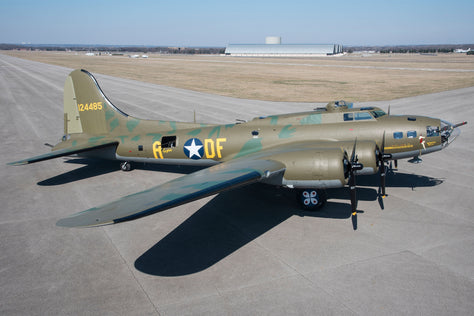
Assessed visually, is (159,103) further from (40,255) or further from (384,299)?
(384,299)

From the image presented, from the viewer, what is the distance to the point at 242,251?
1074cm

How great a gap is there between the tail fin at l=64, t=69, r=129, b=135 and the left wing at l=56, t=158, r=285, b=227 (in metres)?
8.98

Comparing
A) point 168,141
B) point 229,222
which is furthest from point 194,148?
point 229,222

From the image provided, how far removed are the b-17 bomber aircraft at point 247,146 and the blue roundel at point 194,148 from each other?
48 mm

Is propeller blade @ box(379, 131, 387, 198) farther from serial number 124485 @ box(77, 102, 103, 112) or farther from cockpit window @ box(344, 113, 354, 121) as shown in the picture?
serial number 124485 @ box(77, 102, 103, 112)

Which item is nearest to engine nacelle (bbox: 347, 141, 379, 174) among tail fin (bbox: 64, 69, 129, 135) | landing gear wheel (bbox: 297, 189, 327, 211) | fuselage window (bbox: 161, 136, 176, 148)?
landing gear wheel (bbox: 297, 189, 327, 211)

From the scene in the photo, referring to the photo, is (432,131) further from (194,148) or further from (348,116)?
(194,148)

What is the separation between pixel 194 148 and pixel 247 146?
255 cm

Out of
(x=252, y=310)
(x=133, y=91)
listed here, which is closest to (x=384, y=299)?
(x=252, y=310)

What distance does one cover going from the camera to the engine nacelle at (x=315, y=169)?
1202cm

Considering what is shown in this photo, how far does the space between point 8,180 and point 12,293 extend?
33.6 ft

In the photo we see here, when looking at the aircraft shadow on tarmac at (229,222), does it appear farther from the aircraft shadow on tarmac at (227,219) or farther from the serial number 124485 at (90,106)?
the serial number 124485 at (90,106)

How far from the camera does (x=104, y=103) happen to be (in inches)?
748

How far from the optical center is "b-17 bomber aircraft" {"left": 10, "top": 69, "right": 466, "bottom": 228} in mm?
10730
